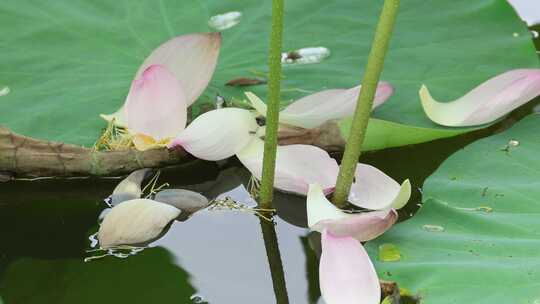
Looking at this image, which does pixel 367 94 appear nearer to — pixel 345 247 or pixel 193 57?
pixel 345 247

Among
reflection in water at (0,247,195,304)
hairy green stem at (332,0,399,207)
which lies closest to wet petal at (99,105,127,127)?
reflection in water at (0,247,195,304)

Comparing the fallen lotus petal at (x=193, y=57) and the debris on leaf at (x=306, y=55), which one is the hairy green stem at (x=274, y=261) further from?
the debris on leaf at (x=306, y=55)

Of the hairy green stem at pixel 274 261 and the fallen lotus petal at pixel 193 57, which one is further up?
the fallen lotus petal at pixel 193 57

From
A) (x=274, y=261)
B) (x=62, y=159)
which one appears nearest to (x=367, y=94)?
(x=274, y=261)

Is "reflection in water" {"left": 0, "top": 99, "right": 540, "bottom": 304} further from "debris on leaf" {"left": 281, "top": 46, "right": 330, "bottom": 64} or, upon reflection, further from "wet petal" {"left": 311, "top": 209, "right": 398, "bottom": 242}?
"debris on leaf" {"left": 281, "top": 46, "right": 330, "bottom": 64}

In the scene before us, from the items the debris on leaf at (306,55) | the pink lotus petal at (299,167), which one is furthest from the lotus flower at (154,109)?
the debris on leaf at (306,55)

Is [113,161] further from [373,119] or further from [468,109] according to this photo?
[468,109]
